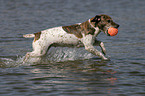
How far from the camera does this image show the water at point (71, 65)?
748 cm

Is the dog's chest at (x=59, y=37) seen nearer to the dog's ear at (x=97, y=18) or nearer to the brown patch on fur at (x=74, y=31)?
the brown patch on fur at (x=74, y=31)

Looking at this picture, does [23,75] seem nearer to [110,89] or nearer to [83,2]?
[110,89]

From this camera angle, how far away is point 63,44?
9781 millimetres

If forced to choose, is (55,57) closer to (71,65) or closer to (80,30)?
(71,65)

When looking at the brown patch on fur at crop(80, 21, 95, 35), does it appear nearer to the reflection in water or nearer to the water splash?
the reflection in water

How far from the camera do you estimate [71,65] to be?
32.4ft

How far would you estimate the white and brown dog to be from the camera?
9523 millimetres

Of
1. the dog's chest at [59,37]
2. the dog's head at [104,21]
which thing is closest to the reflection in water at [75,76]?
the dog's chest at [59,37]

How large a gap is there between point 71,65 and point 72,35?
2.77ft

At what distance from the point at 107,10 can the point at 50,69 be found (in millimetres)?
11683

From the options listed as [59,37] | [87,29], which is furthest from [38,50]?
[87,29]

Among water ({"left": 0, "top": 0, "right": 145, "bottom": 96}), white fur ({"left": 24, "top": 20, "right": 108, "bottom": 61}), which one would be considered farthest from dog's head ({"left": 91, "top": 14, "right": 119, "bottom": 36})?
water ({"left": 0, "top": 0, "right": 145, "bottom": 96})

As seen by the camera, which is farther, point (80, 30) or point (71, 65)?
point (71, 65)

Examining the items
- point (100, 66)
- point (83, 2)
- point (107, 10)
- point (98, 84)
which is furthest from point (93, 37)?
point (83, 2)
